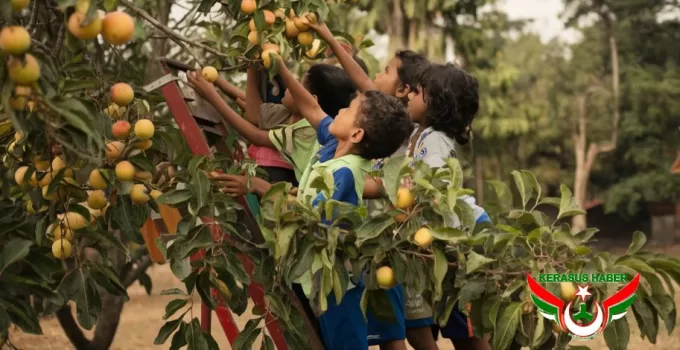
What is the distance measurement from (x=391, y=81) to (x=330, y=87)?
0.25 meters

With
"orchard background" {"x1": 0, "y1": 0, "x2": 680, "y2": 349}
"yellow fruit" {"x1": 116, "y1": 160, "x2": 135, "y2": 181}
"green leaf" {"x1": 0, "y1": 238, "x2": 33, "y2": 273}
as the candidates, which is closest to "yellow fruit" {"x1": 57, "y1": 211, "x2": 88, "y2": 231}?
"orchard background" {"x1": 0, "y1": 0, "x2": 680, "y2": 349}

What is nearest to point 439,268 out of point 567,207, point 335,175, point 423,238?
point 423,238

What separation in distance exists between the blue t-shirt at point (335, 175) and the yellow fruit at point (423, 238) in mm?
335

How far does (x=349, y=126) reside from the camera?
332 centimetres

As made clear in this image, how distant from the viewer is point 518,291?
2770 mm

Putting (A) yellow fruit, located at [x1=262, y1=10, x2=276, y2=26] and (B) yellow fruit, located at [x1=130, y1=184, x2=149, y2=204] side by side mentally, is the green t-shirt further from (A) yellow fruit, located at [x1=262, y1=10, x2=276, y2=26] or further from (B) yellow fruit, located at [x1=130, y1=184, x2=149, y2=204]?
(B) yellow fruit, located at [x1=130, y1=184, x2=149, y2=204]

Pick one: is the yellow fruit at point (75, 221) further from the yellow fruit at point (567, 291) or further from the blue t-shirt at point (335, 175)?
the yellow fruit at point (567, 291)

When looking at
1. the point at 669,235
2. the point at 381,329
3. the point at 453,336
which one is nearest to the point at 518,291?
the point at 381,329

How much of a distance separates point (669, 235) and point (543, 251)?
2825 cm

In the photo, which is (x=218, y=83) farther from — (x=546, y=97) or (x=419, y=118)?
(x=546, y=97)

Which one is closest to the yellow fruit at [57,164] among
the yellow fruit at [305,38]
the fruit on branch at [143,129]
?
the fruit on branch at [143,129]

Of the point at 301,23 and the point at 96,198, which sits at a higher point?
the point at 301,23

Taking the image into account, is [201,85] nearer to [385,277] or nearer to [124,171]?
[124,171]

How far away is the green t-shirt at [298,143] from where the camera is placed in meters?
3.77
